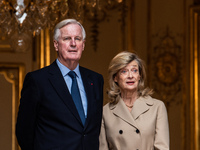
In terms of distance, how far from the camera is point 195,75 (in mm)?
5246

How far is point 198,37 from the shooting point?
5.25 metres

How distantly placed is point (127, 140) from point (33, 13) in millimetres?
1919

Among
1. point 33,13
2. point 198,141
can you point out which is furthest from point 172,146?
point 33,13

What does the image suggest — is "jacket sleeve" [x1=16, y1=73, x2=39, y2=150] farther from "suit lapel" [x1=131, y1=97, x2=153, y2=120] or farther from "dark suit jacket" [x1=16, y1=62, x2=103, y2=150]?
"suit lapel" [x1=131, y1=97, x2=153, y2=120]

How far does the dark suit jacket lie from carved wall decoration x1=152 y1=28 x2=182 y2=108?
3.33 meters

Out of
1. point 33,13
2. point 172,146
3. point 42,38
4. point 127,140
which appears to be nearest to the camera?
point 127,140

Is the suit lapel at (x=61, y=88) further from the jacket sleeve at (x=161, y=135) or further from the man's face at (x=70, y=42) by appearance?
the jacket sleeve at (x=161, y=135)

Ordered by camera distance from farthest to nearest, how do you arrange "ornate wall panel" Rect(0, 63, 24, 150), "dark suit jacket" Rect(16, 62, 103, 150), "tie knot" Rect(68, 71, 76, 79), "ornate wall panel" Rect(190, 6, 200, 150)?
"ornate wall panel" Rect(190, 6, 200, 150)
"ornate wall panel" Rect(0, 63, 24, 150)
"tie knot" Rect(68, 71, 76, 79)
"dark suit jacket" Rect(16, 62, 103, 150)

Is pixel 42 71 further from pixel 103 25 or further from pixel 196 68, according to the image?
pixel 196 68

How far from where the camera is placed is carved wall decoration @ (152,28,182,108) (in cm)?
529

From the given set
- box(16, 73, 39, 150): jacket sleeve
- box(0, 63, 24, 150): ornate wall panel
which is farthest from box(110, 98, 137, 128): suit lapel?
box(0, 63, 24, 150): ornate wall panel

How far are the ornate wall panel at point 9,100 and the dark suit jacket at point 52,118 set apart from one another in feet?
9.04

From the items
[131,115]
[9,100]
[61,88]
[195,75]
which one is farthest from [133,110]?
[195,75]

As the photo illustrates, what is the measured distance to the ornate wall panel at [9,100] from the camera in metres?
4.71
